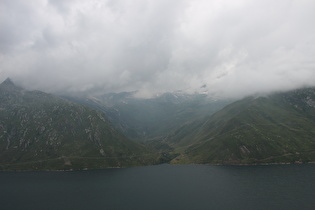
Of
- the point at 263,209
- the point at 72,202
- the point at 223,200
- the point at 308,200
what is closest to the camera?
the point at 263,209

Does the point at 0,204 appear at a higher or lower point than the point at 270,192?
higher

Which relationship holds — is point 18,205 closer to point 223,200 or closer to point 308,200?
point 223,200

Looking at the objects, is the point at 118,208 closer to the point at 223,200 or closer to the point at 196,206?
the point at 196,206

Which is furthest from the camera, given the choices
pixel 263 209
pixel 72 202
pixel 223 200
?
pixel 72 202

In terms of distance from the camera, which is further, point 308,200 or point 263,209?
point 308,200

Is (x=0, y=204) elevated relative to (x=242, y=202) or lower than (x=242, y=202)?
elevated

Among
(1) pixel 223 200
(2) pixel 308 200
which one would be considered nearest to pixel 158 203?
(1) pixel 223 200

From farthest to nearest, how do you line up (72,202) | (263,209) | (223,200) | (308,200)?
(72,202)
(223,200)
(308,200)
(263,209)

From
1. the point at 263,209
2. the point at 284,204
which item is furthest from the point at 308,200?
the point at 263,209

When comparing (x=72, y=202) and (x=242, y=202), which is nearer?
(x=242, y=202)
